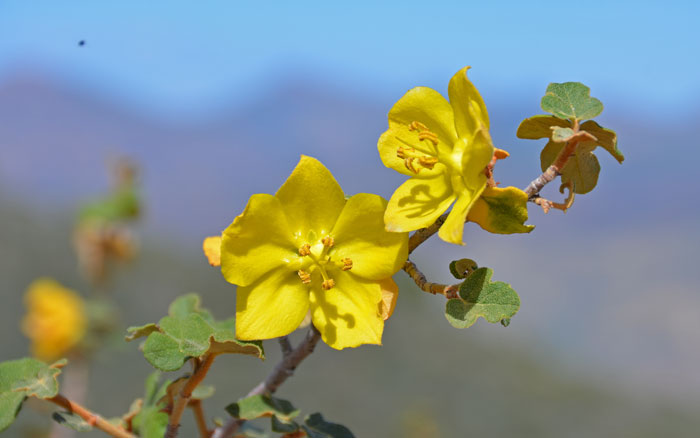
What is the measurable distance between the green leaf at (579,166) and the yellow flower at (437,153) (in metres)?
0.21

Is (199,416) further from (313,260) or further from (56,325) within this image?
(56,325)

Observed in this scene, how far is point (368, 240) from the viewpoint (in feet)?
4.61

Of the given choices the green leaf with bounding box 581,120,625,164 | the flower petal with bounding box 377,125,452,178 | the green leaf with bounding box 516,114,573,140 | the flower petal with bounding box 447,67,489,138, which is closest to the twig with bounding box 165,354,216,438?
the flower petal with bounding box 377,125,452,178

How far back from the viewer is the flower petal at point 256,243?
1.32 metres

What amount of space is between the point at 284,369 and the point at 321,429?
177 mm

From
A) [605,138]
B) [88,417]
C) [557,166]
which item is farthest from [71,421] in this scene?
[605,138]

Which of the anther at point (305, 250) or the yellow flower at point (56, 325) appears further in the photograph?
the yellow flower at point (56, 325)

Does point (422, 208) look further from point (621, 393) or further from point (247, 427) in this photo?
point (621, 393)

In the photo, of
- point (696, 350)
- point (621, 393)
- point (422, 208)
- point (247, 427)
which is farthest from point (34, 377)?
point (696, 350)

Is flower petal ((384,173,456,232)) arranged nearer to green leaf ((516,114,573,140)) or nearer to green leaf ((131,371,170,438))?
green leaf ((516,114,573,140))

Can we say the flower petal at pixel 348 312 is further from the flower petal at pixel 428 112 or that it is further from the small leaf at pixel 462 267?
the flower petal at pixel 428 112

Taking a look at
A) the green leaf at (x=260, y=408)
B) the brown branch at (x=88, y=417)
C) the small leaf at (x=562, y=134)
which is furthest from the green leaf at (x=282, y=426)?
the small leaf at (x=562, y=134)

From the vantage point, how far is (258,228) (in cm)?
137

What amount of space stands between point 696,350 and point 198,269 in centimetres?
2758
